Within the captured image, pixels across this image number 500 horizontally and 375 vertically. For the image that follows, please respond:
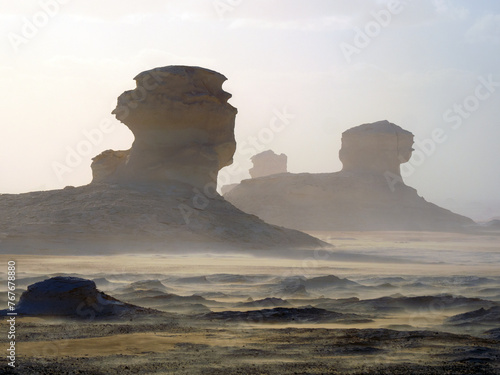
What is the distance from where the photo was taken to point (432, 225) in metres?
64.9

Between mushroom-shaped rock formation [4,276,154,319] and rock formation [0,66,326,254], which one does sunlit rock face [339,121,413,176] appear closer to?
rock formation [0,66,326,254]

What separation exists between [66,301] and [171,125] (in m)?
26.4

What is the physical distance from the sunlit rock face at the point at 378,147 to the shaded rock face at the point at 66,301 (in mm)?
60752

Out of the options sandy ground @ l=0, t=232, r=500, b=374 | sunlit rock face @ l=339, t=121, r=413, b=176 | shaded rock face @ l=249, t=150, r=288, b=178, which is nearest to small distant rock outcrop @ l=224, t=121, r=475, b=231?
sunlit rock face @ l=339, t=121, r=413, b=176

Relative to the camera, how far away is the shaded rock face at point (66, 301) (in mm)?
12008

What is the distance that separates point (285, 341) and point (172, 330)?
1.87 metres

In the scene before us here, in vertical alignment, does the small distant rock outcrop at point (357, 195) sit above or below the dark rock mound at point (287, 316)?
above

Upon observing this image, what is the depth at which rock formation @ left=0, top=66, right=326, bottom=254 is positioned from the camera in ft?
105

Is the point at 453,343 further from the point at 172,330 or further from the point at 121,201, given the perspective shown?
the point at 121,201

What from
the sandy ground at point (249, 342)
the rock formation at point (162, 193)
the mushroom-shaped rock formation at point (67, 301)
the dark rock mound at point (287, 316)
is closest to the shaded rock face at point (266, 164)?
the rock formation at point (162, 193)

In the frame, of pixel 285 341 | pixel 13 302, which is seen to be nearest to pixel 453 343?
pixel 285 341

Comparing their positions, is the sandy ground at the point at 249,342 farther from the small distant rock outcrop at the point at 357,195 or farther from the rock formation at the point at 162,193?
the small distant rock outcrop at the point at 357,195

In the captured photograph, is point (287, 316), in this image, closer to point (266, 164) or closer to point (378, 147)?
point (378, 147)

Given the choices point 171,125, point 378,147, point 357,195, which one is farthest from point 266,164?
point 171,125
